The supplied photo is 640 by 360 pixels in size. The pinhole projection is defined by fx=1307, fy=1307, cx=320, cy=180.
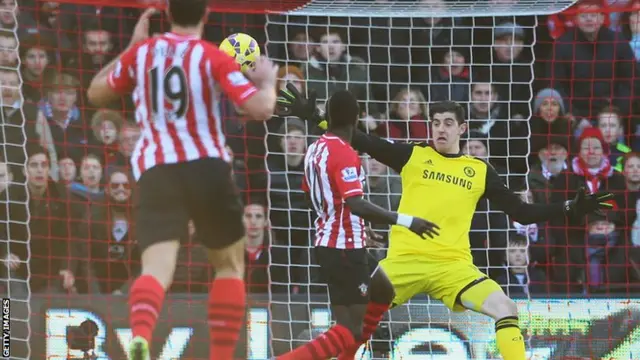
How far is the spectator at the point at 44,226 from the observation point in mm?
10539

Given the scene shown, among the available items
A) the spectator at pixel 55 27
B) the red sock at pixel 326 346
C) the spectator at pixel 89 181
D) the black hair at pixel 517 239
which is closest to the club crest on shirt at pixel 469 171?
the red sock at pixel 326 346

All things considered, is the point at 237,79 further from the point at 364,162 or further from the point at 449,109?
the point at 364,162

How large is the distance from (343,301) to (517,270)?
3.37 m

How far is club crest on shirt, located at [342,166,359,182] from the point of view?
24.8ft

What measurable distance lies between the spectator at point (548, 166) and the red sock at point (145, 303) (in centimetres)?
585

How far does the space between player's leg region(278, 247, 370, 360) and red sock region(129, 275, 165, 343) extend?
202cm

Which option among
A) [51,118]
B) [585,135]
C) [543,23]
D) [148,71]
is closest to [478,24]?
[543,23]

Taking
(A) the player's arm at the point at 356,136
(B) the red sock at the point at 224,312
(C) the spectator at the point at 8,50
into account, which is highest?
(C) the spectator at the point at 8,50

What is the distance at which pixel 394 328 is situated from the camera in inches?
404

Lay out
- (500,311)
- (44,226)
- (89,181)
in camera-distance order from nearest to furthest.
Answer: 1. (500,311)
2. (44,226)
3. (89,181)

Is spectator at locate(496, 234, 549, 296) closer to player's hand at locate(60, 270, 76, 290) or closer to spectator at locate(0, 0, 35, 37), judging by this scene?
player's hand at locate(60, 270, 76, 290)

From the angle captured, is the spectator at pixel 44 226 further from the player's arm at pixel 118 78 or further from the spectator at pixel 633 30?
the spectator at pixel 633 30

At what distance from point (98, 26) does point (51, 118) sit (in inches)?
40.4

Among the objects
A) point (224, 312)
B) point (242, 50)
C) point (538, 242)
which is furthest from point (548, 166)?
point (224, 312)
